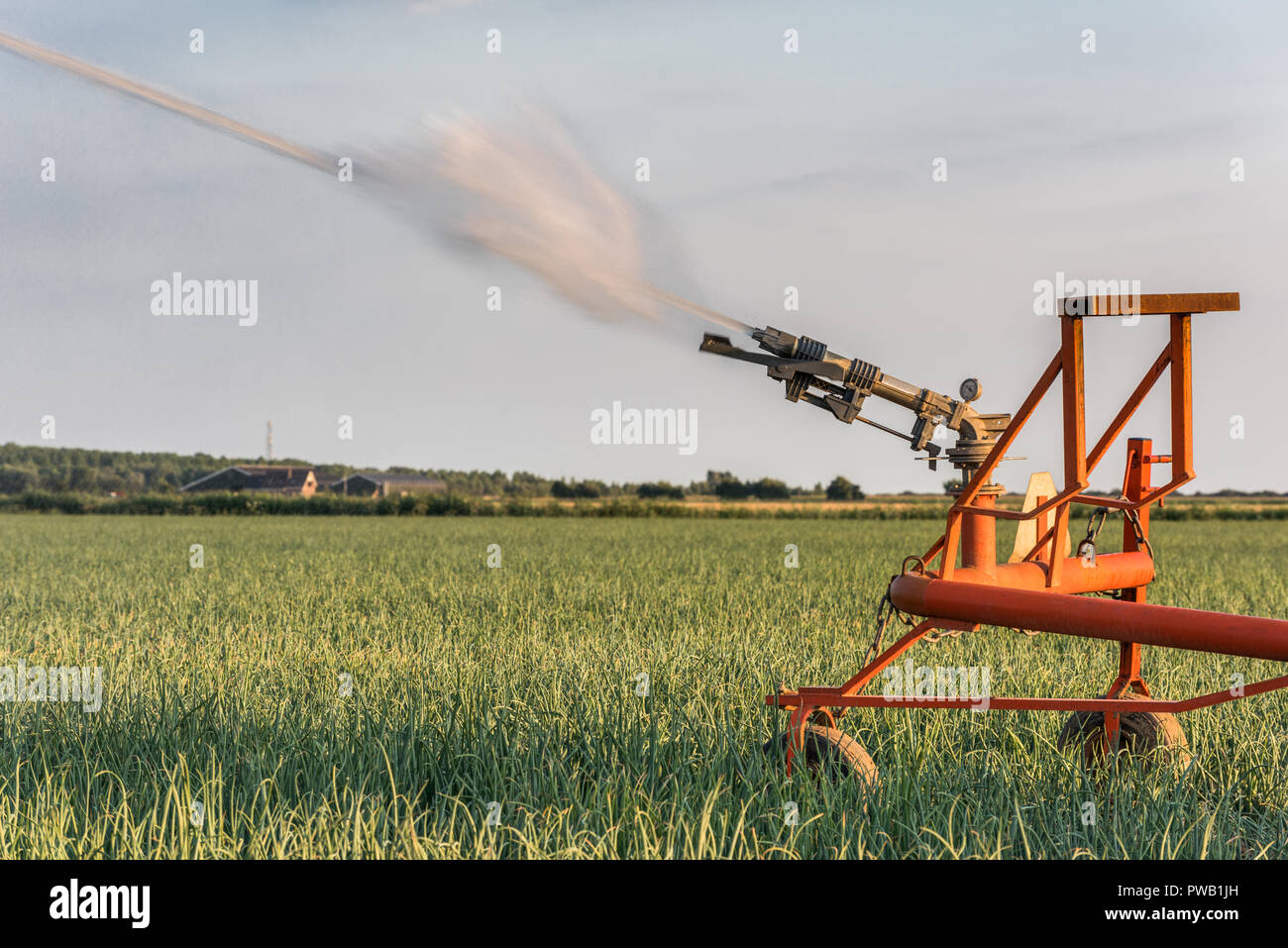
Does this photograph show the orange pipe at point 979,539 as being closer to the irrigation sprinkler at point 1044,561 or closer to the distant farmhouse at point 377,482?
the irrigation sprinkler at point 1044,561

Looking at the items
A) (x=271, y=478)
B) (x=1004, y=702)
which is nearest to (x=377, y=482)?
(x=271, y=478)

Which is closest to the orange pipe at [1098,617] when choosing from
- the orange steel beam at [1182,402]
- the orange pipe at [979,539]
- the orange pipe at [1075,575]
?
the orange pipe at [1075,575]

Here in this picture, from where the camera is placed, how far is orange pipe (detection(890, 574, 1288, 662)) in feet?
13.1

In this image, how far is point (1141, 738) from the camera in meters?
5.34

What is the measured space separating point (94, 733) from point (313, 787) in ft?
6.95

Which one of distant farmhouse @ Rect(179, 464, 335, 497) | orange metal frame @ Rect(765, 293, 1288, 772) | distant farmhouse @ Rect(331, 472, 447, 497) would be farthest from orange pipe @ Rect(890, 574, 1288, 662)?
distant farmhouse @ Rect(179, 464, 335, 497)

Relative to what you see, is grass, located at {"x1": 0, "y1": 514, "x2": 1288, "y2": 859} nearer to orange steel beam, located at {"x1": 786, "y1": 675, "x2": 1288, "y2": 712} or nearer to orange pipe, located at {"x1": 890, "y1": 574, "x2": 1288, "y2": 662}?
orange steel beam, located at {"x1": 786, "y1": 675, "x2": 1288, "y2": 712}

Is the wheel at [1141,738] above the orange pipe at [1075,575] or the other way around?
the other way around

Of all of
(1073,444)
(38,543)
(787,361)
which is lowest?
(38,543)

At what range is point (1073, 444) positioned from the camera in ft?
14.7

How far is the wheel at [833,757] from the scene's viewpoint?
15.6 feet

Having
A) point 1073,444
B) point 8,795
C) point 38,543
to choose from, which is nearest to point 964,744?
point 1073,444

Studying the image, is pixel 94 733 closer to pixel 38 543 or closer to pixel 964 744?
pixel 964 744

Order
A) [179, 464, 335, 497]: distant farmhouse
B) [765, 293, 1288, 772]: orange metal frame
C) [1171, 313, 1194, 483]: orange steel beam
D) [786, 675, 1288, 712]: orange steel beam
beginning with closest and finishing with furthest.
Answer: [765, 293, 1288, 772]: orange metal frame → [1171, 313, 1194, 483]: orange steel beam → [786, 675, 1288, 712]: orange steel beam → [179, 464, 335, 497]: distant farmhouse
